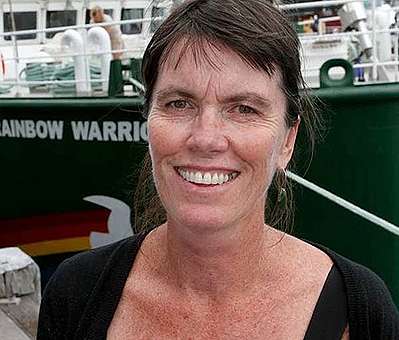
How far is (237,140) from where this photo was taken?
1.42m

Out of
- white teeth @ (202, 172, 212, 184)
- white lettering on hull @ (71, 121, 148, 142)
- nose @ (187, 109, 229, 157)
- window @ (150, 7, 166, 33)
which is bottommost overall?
white lettering on hull @ (71, 121, 148, 142)

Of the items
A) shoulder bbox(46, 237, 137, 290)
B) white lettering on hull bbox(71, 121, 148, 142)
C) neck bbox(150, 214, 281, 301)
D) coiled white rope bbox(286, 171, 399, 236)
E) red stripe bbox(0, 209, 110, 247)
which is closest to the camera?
neck bbox(150, 214, 281, 301)

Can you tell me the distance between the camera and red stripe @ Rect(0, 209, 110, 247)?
591 cm

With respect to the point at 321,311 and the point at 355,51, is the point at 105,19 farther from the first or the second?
the point at 321,311

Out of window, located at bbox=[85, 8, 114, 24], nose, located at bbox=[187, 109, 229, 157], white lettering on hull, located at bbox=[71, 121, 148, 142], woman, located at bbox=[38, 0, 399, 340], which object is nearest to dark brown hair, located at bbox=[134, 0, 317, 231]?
woman, located at bbox=[38, 0, 399, 340]

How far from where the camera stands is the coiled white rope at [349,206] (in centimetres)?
482

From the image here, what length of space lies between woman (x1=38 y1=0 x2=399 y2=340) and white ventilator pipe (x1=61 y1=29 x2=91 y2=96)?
14.5ft

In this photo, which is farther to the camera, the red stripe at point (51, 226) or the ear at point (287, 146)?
the red stripe at point (51, 226)

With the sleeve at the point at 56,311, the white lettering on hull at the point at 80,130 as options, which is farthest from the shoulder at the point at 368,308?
the white lettering on hull at the point at 80,130

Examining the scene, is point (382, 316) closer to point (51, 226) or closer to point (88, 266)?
point (88, 266)

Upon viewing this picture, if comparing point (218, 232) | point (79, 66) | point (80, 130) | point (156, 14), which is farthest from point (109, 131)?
point (218, 232)

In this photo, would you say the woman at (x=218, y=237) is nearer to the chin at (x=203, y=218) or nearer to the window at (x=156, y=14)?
the chin at (x=203, y=218)

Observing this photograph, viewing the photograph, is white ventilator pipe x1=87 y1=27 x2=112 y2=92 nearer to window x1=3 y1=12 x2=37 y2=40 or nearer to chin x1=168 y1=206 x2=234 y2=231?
window x1=3 y1=12 x2=37 y2=40

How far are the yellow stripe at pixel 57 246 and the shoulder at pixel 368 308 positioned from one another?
4.53m
